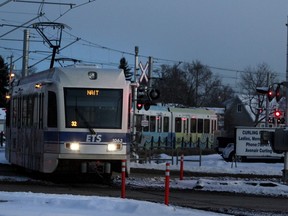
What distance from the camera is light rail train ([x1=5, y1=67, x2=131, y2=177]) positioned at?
17.6 meters

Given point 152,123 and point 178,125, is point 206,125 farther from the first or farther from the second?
point 152,123

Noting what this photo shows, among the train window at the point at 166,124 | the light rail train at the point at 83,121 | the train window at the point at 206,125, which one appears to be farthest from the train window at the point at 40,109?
the train window at the point at 206,125

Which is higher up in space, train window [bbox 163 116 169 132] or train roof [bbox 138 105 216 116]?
train roof [bbox 138 105 216 116]

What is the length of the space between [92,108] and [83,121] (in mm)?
478

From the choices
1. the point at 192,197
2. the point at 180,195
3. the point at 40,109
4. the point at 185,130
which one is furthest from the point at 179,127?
the point at 192,197

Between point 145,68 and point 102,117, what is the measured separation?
10027 millimetres

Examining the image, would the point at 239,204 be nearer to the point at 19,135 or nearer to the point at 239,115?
the point at 19,135

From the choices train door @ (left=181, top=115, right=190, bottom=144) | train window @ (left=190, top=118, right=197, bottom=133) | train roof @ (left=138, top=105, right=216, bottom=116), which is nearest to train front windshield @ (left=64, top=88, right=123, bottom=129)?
train roof @ (left=138, top=105, right=216, bottom=116)

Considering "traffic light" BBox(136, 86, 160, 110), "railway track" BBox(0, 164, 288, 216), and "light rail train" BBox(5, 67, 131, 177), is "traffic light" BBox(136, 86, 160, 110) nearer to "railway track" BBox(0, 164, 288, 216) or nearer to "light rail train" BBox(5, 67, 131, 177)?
"railway track" BBox(0, 164, 288, 216)

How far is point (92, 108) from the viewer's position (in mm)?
17875

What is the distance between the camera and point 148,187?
18781 millimetres

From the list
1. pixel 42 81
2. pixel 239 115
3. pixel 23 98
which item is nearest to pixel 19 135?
pixel 23 98

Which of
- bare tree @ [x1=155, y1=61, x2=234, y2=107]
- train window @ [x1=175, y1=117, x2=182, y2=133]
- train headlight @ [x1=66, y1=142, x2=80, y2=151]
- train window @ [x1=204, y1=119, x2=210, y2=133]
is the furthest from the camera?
bare tree @ [x1=155, y1=61, x2=234, y2=107]

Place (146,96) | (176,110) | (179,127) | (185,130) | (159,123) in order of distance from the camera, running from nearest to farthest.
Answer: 1. (146,96)
2. (159,123)
3. (176,110)
4. (179,127)
5. (185,130)
